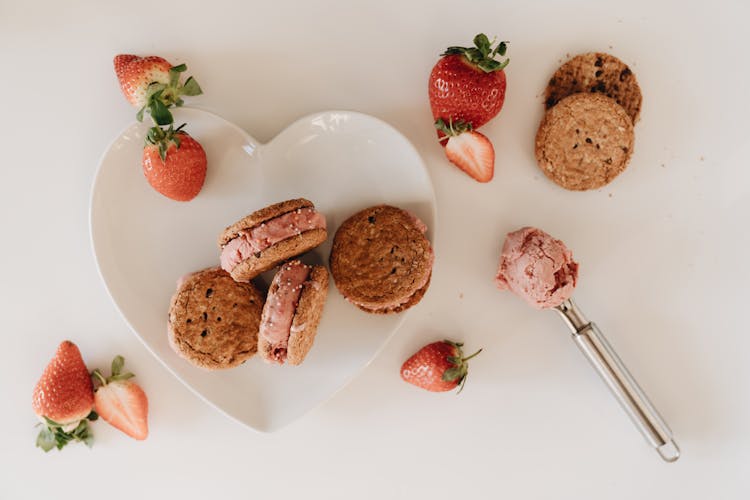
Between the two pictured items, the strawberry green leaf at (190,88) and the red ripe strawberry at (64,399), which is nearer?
the strawberry green leaf at (190,88)

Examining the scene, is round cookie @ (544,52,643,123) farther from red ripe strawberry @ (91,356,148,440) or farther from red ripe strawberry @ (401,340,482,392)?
red ripe strawberry @ (91,356,148,440)

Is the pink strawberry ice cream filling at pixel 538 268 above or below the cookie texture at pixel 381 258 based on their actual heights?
below

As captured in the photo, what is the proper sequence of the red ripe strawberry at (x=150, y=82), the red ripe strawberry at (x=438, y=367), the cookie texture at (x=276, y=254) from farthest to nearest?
1. the red ripe strawberry at (x=438, y=367)
2. the red ripe strawberry at (x=150, y=82)
3. the cookie texture at (x=276, y=254)

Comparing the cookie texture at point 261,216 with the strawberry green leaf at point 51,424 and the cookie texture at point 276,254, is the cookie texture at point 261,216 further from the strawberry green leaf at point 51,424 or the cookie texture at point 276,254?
the strawberry green leaf at point 51,424

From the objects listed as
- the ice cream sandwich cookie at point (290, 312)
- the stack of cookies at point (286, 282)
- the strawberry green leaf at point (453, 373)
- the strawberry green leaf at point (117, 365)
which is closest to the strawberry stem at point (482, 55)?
the stack of cookies at point (286, 282)

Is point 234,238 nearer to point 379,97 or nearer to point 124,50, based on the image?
point 379,97

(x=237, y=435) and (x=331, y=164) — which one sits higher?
(x=331, y=164)

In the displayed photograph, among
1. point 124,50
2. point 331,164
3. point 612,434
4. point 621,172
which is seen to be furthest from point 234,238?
point 612,434
